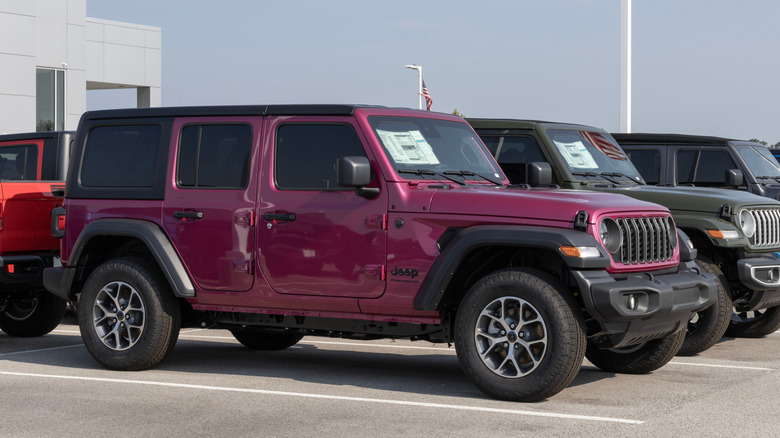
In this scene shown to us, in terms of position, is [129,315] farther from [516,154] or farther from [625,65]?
[625,65]

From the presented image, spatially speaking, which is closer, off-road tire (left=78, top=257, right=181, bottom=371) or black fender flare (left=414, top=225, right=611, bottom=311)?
black fender flare (left=414, top=225, right=611, bottom=311)

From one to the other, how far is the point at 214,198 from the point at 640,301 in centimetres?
326

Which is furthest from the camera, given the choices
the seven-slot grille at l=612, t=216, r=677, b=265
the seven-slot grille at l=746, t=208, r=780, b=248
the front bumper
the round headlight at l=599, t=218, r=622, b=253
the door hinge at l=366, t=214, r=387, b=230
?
the seven-slot grille at l=746, t=208, r=780, b=248

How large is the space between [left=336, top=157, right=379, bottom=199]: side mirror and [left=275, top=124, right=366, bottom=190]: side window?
348mm

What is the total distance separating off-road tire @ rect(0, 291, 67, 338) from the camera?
37.2 feet

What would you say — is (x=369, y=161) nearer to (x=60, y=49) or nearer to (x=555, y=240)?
(x=555, y=240)

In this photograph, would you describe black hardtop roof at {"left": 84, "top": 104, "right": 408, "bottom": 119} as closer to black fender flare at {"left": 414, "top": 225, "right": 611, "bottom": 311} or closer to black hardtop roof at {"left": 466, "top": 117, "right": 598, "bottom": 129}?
black fender flare at {"left": 414, "top": 225, "right": 611, "bottom": 311}

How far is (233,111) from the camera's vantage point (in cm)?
868

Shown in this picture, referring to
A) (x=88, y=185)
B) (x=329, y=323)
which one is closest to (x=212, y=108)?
(x=88, y=185)

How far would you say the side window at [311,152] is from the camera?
817 centimetres

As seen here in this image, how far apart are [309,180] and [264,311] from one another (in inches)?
41.3

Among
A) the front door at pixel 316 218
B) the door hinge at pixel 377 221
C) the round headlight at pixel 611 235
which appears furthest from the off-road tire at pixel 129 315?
the round headlight at pixel 611 235

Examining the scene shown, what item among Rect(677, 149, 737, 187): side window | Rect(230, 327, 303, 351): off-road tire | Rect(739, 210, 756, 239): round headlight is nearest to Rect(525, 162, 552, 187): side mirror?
Rect(739, 210, 756, 239): round headlight

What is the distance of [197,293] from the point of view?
8719 millimetres
